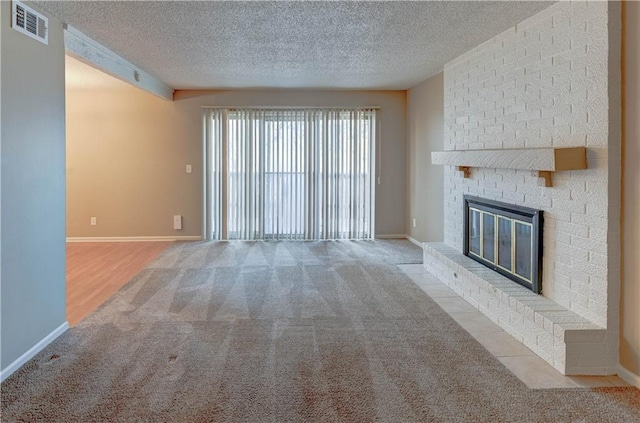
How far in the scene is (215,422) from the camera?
2184mm

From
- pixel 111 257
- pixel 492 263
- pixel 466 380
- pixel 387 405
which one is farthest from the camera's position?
pixel 111 257

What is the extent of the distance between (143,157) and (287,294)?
418cm

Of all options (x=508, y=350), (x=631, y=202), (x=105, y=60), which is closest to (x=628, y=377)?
(x=508, y=350)

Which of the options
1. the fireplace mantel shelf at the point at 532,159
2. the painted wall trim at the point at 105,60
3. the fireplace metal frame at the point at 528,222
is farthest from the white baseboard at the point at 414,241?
the painted wall trim at the point at 105,60

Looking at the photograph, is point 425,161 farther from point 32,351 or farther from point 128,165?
point 32,351

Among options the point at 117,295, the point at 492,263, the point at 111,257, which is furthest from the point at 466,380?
the point at 111,257

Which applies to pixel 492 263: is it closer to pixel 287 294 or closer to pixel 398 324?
pixel 398 324

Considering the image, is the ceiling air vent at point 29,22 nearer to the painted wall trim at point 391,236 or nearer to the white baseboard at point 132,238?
the white baseboard at point 132,238

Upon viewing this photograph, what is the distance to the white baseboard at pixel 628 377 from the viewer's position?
8.33ft

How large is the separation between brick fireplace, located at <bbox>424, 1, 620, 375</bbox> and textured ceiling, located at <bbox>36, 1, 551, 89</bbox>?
0.35m

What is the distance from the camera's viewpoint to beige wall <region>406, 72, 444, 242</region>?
596cm

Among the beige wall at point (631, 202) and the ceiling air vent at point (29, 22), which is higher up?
the ceiling air vent at point (29, 22)

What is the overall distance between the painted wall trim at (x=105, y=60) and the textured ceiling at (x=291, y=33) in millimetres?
87

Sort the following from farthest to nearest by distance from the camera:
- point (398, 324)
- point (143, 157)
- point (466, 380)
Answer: point (143, 157), point (398, 324), point (466, 380)
